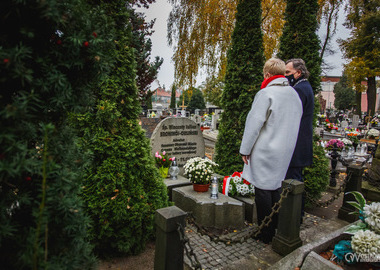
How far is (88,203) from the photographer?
8.96 feet

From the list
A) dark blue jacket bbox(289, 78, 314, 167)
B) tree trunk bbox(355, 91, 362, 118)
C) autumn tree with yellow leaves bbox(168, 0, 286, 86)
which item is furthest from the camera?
tree trunk bbox(355, 91, 362, 118)

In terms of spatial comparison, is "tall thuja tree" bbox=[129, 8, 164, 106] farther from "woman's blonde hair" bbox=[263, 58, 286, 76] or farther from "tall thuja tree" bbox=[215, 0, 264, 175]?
"woman's blonde hair" bbox=[263, 58, 286, 76]

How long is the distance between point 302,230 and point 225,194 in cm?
133

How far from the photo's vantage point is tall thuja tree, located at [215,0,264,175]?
555 centimetres

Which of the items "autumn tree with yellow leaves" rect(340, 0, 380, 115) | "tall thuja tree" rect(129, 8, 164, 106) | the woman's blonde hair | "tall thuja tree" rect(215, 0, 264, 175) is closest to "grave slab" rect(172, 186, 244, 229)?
"tall thuja tree" rect(215, 0, 264, 175)

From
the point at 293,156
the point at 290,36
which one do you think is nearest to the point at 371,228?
the point at 293,156

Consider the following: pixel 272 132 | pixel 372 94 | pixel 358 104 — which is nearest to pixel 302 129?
pixel 272 132

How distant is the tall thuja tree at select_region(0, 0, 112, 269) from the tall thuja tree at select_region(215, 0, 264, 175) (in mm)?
4450

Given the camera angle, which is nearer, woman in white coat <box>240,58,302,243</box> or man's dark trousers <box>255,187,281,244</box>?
woman in white coat <box>240,58,302,243</box>

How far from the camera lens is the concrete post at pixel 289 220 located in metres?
2.82

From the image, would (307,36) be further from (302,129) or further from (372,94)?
(372,94)

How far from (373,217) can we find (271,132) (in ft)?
4.31

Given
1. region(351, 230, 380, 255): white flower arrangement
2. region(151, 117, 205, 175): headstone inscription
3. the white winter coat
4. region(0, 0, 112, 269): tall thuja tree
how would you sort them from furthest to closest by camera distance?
region(151, 117, 205, 175): headstone inscription, the white winter coat, region(351, 230, 380, 255): white flower arrangement, region(0, 0, 112, 269): tall thuja tree

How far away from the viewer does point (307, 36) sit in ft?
16.3
